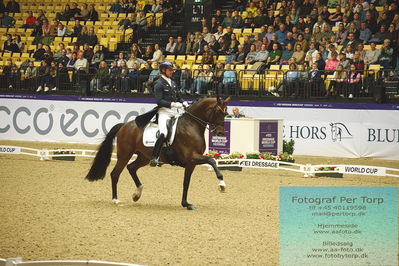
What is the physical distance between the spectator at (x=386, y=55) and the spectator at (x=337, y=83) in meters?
1.18

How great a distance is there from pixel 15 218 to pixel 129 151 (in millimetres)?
2646

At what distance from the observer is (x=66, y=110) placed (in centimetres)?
2425

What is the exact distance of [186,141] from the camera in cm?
1184

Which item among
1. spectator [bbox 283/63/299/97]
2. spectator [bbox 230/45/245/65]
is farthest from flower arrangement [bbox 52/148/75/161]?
spectator [bbox 283/63/299/97]

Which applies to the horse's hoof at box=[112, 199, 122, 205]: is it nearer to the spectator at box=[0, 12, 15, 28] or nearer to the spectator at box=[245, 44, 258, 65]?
the spectator at box=[245, 44, 258, 65]

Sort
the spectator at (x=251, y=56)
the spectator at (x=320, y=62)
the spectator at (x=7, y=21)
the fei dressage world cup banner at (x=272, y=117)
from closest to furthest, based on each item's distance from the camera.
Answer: the fei dressage world cup banner at (x=272, y=117) < the spectator at (x=320, y=62) < the spectator at (x=251, y=56) < the spectator at (x=7, y=21)

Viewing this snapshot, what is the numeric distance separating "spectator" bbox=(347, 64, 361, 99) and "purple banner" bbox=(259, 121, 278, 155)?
8.21 feet

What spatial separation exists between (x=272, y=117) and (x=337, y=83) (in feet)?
7.15

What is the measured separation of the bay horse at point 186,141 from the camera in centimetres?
1177

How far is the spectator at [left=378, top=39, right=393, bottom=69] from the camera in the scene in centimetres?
2009

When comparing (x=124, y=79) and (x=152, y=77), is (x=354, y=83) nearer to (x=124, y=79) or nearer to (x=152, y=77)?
(x=152, y=77)

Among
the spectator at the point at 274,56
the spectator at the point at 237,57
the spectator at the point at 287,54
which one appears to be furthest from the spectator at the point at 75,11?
the spectator at the point at 287,54

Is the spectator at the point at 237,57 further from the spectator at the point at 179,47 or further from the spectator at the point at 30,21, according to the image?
the spectator at the point at 30,21

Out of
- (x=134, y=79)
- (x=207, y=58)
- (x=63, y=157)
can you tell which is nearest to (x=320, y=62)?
(x=207, y=58)
